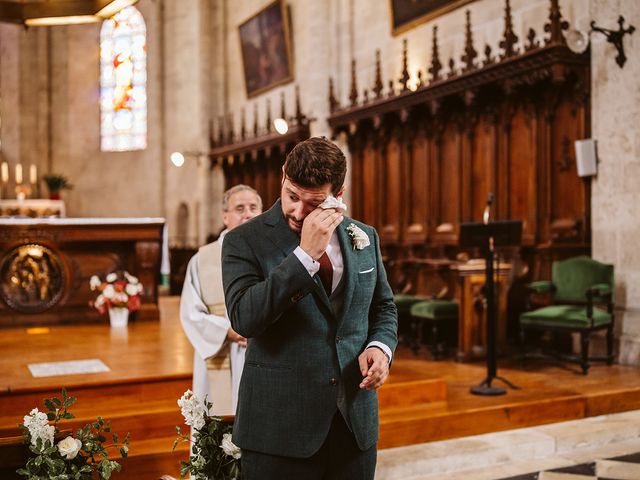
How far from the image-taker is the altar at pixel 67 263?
27.7 ft

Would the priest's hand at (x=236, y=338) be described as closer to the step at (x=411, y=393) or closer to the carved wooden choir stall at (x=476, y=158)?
the step at (x=411, y=393)

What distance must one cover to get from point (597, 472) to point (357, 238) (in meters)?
3.16

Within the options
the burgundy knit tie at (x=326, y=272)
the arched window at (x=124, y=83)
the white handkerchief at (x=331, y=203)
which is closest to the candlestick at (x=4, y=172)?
the arched window at (x=124, y=83)

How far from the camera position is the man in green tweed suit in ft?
6.68

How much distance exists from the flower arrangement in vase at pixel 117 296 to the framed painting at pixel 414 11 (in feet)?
17.0

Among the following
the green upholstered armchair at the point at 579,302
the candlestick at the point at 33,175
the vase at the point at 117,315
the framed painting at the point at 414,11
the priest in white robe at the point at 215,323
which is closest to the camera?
the priest in white robe at the point at 215,323

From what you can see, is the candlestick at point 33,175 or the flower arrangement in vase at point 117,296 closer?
the flower arrangement in vase at point 117,296

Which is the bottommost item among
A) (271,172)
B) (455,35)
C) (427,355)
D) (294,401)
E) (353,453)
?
(427,355)

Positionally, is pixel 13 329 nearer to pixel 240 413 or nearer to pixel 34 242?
pixel 34 242

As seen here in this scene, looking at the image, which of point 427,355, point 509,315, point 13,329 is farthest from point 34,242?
point 509,315

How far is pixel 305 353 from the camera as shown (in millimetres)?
2086

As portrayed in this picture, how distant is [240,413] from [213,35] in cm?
1578

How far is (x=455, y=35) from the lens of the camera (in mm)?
9906

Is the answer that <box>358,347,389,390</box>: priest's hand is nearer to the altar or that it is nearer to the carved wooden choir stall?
the carved wooden choir stall
